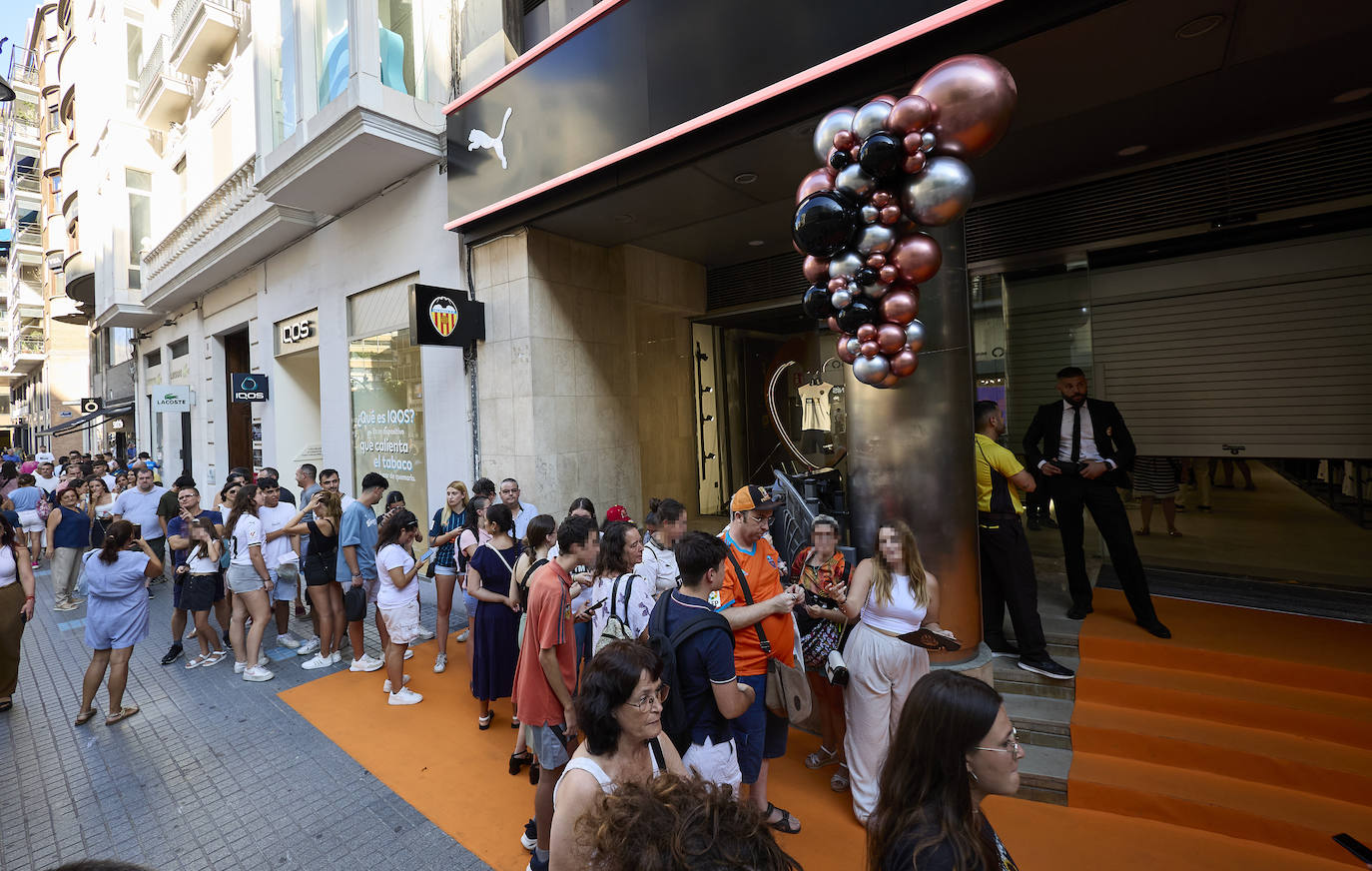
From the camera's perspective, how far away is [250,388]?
1242 cm

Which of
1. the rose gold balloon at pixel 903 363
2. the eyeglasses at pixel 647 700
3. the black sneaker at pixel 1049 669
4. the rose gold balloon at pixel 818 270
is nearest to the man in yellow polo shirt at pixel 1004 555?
the black sneaker at pixel 1049 669

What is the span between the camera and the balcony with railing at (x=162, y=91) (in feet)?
50.9

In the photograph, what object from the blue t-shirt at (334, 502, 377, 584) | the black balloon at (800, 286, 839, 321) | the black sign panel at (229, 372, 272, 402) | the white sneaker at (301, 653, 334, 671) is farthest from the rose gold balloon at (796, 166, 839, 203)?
the black sign panel at (229, 372, 272, 402)

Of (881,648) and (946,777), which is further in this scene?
(881,648)

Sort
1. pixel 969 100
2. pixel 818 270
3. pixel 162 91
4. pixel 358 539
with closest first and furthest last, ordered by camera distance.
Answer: pixel 969 100, pixel 818 270, pixel 358 539, pixel 162 91

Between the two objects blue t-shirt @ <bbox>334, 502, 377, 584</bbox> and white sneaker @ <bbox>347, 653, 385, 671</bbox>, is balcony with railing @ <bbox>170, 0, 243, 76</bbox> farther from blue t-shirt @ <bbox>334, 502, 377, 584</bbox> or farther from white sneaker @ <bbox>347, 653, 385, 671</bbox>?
white sneaker @ <bbox>347, 653, 385, 671</bbox>

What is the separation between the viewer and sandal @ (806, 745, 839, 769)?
4203mm

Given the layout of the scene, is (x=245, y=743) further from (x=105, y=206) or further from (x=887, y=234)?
(x=105, y=206)

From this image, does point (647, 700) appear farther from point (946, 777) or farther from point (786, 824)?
point (786, 824)

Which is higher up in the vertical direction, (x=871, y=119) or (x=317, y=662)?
(x=871, y=119)

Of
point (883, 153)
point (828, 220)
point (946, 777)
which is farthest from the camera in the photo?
point (828, 220)

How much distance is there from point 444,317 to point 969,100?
635 centimetres

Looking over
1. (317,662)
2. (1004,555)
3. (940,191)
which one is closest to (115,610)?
(317,662)

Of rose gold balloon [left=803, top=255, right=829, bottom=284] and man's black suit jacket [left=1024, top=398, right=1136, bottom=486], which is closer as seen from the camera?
rose gold balloon [left=803, top=255, right=829, bottom=284]
